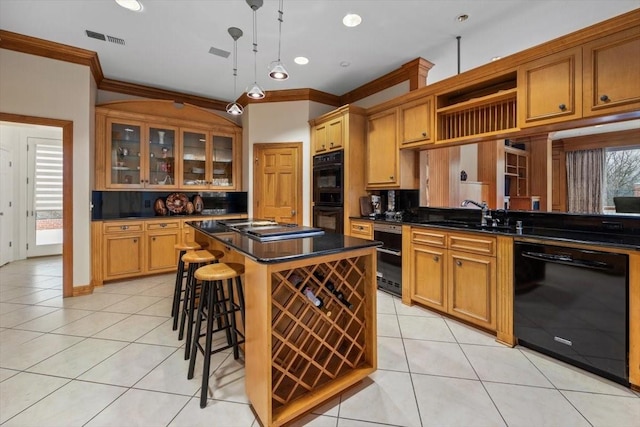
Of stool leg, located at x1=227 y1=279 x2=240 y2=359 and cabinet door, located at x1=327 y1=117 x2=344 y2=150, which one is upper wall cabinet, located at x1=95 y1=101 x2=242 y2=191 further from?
stool leg, located at x1=227 y1=279 x2=240 y2=359

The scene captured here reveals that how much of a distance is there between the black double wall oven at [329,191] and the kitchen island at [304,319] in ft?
6.62

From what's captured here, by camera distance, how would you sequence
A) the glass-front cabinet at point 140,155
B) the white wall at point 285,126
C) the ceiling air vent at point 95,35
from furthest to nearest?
the white wall at point 285,126
the glass-front cabinet at point 140,155
the ceiling air vent at point 95,35

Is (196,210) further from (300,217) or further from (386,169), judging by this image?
(386,169)

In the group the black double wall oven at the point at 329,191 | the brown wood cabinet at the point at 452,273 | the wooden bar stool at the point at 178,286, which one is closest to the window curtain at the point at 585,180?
the brown wood cabinet at the point at 452,273

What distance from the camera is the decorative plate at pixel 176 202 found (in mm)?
4539

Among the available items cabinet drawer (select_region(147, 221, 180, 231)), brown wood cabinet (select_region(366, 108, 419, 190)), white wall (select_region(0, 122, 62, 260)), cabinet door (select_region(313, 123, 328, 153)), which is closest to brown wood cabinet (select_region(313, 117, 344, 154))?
cabinet door (select_region(313, 123, 328, 153))

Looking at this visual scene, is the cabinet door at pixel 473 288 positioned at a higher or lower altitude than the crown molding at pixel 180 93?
lower

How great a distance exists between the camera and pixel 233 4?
2.50 metres

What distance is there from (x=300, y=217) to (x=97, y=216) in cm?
288

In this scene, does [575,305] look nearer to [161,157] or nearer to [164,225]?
[164,225]

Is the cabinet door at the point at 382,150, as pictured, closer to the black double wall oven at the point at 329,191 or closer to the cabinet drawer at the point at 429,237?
the black double wall oven at the point at 329,191

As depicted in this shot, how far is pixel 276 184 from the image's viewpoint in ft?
15.3

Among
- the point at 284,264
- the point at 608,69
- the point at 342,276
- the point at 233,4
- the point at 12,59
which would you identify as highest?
the point at 233,4

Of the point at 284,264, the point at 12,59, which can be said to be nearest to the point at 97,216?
the point at 12,59
